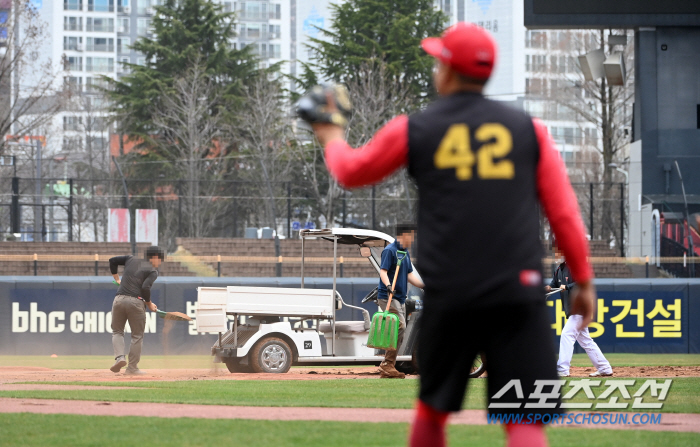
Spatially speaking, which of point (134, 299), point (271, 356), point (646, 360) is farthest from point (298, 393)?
point (646, 360)

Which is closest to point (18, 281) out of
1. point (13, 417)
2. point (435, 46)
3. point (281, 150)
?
point (13, 417)

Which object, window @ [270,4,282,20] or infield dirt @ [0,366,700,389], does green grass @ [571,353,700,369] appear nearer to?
infield dirt @ [0,366,700,389]

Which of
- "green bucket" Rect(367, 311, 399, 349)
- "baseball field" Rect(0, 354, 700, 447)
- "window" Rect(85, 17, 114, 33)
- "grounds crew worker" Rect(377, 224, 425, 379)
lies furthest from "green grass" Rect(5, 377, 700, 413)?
"window" Rect(85, 17, 114, 33)

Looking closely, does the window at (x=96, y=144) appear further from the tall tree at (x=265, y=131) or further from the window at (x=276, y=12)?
the window at (x=276, y=12)

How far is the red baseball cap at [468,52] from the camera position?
342 cm

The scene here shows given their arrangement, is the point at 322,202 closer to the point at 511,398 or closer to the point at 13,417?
the point at 13,417

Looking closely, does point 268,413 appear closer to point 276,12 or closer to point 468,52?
point 468,52

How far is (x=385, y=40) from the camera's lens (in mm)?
48781

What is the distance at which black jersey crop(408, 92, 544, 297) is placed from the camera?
330 centimetres

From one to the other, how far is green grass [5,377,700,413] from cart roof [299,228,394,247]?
271 cm

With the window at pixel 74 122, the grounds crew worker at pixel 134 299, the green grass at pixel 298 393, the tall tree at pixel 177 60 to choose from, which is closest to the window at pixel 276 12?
the window at pixel 74 122

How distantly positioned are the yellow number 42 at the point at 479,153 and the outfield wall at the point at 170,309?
16158 mm

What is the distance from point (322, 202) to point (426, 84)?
14.5 metres

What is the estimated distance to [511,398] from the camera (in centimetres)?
337
